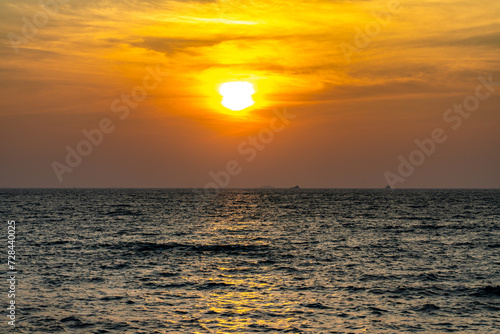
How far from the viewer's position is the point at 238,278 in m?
34.3

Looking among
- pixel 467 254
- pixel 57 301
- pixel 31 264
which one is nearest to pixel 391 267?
pixel 467 254

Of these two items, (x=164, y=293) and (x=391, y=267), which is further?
(x=391, y=267)

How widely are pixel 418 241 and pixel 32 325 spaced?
45644mm

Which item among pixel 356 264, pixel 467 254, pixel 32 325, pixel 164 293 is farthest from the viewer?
pixel 467 254

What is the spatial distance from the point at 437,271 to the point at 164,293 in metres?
21.3

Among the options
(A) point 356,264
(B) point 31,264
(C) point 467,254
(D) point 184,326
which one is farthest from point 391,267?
(B) point 31,264

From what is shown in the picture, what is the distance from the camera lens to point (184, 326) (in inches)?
893

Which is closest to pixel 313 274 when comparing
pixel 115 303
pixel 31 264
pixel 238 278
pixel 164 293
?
pixel 238 278

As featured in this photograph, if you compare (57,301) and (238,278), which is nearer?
(57,301)

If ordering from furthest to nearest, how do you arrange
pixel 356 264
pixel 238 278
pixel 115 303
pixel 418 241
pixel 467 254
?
pixel 418 241 → pixel 467 254 → pixel 356 264 → pixel 238 278 → pixel 115 303

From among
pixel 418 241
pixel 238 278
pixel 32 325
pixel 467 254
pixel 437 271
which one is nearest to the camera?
pixel 32 325

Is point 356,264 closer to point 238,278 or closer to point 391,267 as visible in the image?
point 391,267

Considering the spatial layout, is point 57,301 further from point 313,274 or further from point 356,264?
point 356,264

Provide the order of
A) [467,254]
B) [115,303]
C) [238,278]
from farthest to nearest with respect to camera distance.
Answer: [467,254]
[238,278]
[115,303]
